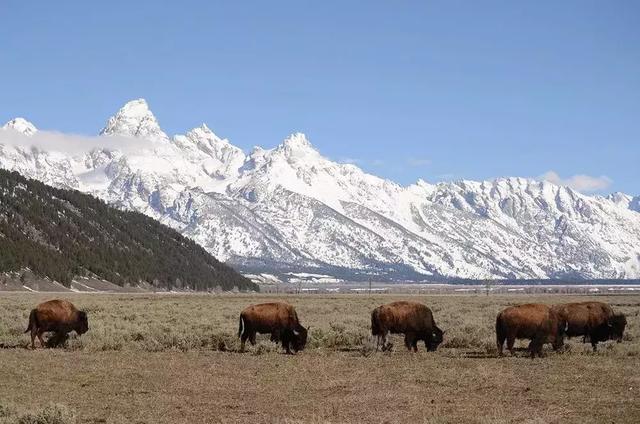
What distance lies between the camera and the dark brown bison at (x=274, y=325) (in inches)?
1193

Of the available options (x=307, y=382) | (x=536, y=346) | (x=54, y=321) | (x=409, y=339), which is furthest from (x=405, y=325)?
(x=54, y=321)

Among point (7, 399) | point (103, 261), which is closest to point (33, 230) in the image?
point (103, 261)

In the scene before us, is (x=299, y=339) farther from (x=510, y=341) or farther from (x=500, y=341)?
(x=510, y=341)

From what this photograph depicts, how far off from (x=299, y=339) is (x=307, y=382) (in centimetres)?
768

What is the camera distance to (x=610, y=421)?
56.8ft

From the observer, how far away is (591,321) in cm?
3097

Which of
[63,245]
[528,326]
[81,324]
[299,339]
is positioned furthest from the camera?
[63,245]

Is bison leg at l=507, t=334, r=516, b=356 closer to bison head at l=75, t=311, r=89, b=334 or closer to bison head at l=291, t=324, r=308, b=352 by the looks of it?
bison head at l=291, t=324, r=308, b=352

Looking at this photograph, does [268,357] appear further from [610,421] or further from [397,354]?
[610,421]

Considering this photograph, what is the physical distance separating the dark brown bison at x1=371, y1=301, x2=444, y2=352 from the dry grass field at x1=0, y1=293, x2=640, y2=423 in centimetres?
57

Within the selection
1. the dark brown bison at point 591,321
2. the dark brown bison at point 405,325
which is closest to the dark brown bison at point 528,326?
the dark brown bison at point 591,321

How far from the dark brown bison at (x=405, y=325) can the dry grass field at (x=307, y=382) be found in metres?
0.57

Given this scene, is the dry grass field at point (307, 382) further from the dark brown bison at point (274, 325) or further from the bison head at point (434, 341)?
the dark brown bison at point (274, 325)

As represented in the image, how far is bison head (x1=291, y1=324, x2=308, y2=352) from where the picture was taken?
3019 cm
